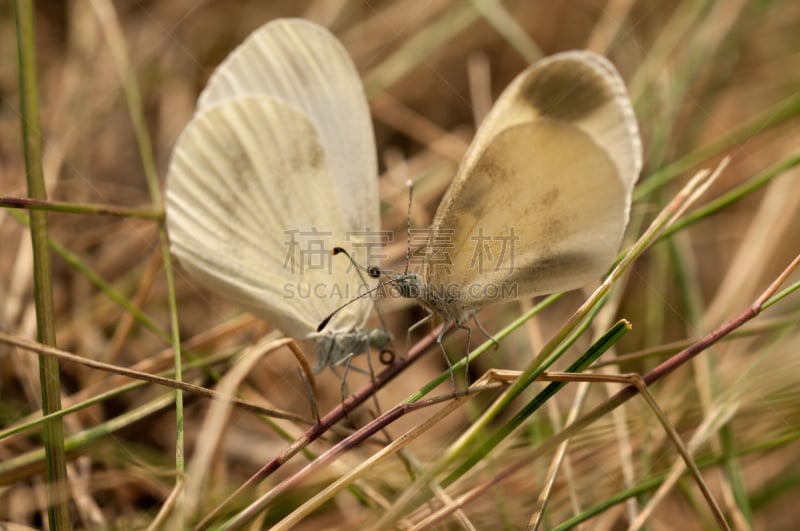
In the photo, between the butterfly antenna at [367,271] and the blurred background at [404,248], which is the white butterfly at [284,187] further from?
the blurred background at [404,248]

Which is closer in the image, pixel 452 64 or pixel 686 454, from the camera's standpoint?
pixel 686 454

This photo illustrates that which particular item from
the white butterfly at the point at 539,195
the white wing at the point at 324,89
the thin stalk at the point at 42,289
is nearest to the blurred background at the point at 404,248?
the thin stalk at the point at 42,289

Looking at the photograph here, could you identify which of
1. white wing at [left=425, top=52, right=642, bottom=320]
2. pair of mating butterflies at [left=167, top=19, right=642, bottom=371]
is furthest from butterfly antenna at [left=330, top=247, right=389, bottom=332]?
white wing at [left=425, top=52, right=642, bottom=320]

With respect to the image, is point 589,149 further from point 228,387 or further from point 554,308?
point 554,308

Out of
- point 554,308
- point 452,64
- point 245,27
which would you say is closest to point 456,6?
point 452,64

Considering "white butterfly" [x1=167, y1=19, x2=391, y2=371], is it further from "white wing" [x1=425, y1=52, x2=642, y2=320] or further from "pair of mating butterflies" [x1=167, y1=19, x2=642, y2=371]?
"white wing" [x1=425, y1=52, x2=642, y2=320]

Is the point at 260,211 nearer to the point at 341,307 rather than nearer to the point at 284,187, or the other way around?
the point at 284,187

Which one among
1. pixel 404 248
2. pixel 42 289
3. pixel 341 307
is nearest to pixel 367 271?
pixel 341 307
